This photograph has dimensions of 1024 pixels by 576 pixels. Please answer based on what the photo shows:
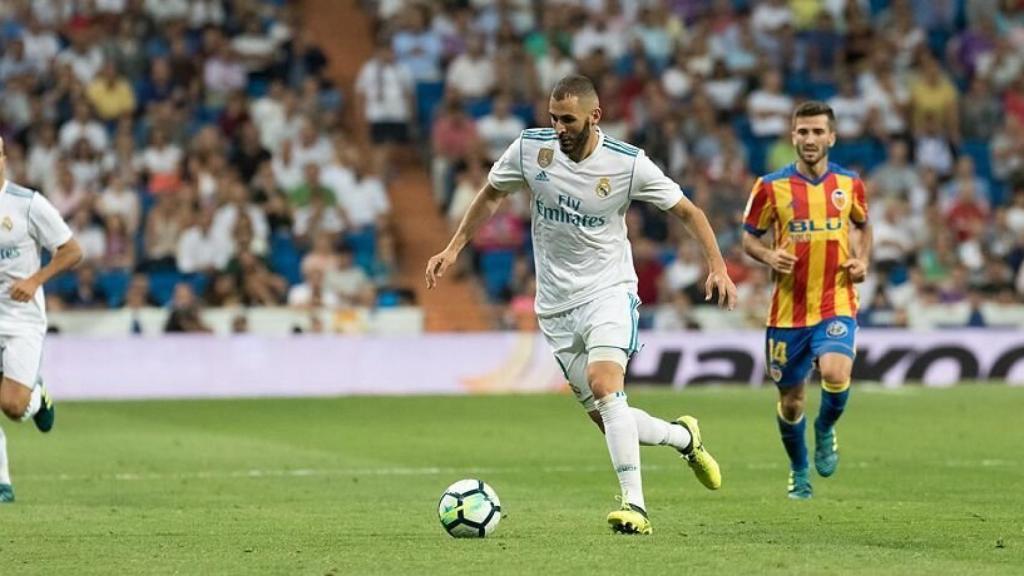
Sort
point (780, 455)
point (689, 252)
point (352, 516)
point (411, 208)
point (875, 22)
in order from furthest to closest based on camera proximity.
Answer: point (875, 22) → point (411, 208) → point (689, 252) → point (780, 455) → point (352, 516)

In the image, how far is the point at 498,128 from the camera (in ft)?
84.3

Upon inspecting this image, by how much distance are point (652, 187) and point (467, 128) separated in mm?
15817

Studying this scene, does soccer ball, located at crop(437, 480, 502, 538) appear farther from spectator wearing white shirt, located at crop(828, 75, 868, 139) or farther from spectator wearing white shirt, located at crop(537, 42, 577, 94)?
spectator wearing white shirt, located at crop(828, 75, 868, 139)

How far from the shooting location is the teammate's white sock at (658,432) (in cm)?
989

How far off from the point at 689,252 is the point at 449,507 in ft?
48.9

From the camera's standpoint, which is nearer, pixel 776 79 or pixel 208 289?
pixel 208 289

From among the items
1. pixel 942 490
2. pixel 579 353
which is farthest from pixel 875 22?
pixel 579 353

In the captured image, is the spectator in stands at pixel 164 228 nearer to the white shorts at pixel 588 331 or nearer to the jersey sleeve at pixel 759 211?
the jersey sleeve at pixel 759 211

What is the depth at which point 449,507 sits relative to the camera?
9.56 metres

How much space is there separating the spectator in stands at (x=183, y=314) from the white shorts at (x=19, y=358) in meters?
9.45

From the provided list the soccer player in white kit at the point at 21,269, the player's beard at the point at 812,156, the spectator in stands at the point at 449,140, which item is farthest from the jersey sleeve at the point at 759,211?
the spectator in stands at the point at 449,140

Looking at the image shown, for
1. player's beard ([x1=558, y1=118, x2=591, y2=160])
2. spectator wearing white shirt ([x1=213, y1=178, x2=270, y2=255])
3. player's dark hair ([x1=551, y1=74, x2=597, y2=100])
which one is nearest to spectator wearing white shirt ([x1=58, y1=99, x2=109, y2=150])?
spectator wearing white shirt ([x1=213, y1=178, x2=270, y2=255])

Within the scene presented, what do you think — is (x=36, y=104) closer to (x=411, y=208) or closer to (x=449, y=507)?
(x=411, y=208)

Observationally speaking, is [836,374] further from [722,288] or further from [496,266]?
[496,266]
